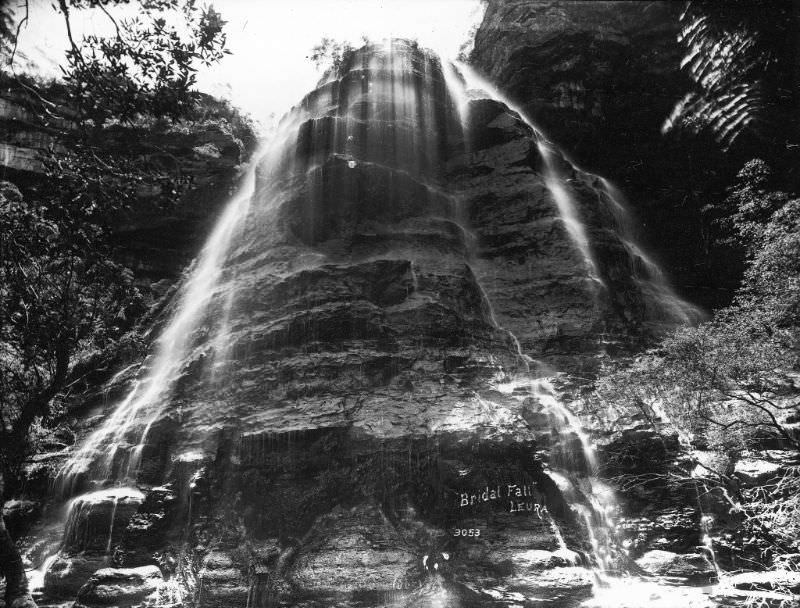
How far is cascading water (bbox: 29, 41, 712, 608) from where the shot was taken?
45.1 ft

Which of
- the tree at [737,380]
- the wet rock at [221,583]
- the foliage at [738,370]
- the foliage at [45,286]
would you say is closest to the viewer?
the foliage at [45,286]

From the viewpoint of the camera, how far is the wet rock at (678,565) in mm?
11727

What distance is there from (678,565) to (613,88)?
83.4 ft

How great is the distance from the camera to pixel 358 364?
54.8ft

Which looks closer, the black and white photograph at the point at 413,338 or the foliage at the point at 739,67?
the black and white photograph at the point at 413,338

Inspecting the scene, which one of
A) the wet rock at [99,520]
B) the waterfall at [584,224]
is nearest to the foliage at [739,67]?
the waterfall at [584,224]

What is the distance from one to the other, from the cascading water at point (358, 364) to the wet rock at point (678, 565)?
34.9 inches

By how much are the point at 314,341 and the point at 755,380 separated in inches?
465

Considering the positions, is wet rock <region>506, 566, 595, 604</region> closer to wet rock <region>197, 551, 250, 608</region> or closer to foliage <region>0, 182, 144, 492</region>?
wet rock <region>197, 551, 250, 608</region>

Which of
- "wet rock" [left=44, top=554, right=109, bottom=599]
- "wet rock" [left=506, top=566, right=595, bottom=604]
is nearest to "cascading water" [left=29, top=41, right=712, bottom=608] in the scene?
"wet rock" [left=44, top=554, right=109, bottom=599]

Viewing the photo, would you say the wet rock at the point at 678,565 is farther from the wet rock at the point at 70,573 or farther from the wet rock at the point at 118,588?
the wet rock at the point at 70,573

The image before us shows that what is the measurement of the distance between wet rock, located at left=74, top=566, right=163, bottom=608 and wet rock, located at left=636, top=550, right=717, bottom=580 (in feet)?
37.5

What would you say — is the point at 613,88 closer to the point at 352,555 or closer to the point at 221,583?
the point at 352,555

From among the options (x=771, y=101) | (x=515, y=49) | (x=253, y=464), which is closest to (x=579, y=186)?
(x=771, y=101)
